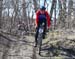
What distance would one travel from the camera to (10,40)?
12.4 meters

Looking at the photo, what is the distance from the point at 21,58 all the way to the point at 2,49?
64.1 inches

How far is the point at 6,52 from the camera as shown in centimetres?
947

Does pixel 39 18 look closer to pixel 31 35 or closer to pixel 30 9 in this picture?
pixel 31 35

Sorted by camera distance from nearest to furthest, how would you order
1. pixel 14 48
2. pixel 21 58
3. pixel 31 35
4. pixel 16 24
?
pixel 21 58, pixel 14 48, pixel 31 35, pixel 16 24

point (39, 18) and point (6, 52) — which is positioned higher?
point (39, 18)

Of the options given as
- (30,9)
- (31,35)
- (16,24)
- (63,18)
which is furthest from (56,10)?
(31,35)

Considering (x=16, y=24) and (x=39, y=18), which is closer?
(x=39, y=18)

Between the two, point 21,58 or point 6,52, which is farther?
point 6,52

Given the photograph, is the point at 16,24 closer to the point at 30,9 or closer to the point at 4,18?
the point at 4,18

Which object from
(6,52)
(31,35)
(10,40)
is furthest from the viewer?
(31,35)

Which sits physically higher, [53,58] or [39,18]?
[39,18]

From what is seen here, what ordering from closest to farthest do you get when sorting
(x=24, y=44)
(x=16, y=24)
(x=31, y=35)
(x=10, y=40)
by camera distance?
(x=24, y=44), (x=10, y=40), (x=31, y=35), (x=16, y=24)

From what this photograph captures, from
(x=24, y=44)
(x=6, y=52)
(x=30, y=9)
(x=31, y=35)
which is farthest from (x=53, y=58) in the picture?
(x=30, y=9)

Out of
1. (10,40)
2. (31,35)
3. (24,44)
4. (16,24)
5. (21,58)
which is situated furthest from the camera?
(16,24)
